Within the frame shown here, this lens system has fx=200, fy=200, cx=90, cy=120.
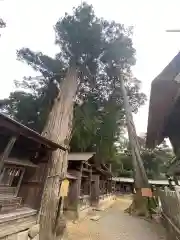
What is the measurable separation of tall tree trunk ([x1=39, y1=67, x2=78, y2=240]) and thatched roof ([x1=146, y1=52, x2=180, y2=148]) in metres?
3.45

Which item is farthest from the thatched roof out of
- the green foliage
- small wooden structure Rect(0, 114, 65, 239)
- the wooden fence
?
the green foliage

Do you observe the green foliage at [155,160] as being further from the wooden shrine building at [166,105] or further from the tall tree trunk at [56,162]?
the wooden shrine building at [166,105]

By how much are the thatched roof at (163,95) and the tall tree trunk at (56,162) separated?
3453 mm

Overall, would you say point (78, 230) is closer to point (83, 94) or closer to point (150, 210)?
point (150, 210)

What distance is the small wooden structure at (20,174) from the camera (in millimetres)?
4797

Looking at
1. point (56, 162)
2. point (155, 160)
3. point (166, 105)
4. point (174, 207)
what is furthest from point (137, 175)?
point (155, 160)

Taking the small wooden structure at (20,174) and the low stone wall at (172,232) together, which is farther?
the low stone wall at (172,232)

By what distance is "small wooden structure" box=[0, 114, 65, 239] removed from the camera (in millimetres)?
4797

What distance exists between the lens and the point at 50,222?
6426 mm

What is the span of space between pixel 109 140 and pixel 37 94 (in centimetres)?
755

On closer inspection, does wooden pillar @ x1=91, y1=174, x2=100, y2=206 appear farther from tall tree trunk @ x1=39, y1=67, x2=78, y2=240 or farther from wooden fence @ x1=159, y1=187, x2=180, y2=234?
wooden fence @ x1=159, y1=187, x2=180, y2=234

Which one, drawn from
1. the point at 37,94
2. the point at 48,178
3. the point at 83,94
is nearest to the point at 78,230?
the point at 48,178

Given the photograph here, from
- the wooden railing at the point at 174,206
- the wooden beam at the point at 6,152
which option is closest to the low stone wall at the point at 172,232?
the wooden railing at the point at 174,206

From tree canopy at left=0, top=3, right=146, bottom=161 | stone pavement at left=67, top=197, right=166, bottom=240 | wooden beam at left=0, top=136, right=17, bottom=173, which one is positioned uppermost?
tree canopy at left=0, top=3, right=146, bottom=161
